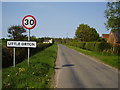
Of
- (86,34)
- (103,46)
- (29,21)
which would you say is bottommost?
(103,46)

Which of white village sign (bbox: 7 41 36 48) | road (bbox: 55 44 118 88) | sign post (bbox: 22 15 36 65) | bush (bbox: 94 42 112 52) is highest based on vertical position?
sign post (bbox: 22 15 36 65)

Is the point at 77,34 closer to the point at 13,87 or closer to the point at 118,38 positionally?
the point at 118,38

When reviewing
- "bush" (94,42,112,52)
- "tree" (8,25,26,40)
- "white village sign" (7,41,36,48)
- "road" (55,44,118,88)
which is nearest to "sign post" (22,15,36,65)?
"white village sign" (7,41,36,48)

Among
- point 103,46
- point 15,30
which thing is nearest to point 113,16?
point 103,46

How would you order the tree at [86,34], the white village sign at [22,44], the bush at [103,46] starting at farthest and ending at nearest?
the tree at [86,34]
the bush at [103,46]
the white village sign at [22,44]

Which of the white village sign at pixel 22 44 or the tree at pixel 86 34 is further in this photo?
the tree at pixel 86 34

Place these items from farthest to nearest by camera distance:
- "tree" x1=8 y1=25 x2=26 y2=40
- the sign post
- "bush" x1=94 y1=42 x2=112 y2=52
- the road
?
"tree" x1=8 y1=25 x2=26 y2=40, "bush" x1=94 y1=42 x2=112 y2=52, the sign post, the road

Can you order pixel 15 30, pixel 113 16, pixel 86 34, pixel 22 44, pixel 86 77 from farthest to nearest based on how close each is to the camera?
pixel 86 34
pixel 15 30
pixel 113 16
pixel 22 44
pixel 86 77

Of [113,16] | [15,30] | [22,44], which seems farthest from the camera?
[15,30]

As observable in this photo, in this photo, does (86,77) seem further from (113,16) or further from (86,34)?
(86,34)

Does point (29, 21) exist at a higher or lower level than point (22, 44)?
higher

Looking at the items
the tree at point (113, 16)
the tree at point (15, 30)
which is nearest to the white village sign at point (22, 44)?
the tree at point (113, 16)

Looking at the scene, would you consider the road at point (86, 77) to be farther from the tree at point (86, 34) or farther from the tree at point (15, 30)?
the tree at point (86, 34)

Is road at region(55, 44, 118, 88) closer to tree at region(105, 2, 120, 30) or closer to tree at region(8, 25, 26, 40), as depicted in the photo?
tree at region(105, 2, 120, 30)
